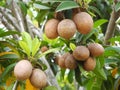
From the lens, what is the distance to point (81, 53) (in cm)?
122

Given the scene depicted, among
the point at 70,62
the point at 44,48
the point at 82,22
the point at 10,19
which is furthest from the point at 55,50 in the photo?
the point at 10,19

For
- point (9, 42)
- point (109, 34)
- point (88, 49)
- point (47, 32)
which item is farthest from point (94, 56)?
point (109, 34)

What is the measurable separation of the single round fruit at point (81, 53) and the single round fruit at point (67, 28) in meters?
0.17

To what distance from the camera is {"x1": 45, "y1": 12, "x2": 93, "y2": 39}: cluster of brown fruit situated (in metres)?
1.06

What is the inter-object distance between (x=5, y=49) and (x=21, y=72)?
0.42m

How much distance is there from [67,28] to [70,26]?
1cm

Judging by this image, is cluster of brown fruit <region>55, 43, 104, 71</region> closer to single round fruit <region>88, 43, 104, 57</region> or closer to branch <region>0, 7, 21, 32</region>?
single round fruit <region>88, 43, 104, 57</region>

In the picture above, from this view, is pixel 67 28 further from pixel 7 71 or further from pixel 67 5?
pixel 7 71

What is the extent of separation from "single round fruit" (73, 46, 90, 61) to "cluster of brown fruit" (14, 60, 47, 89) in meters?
0.17

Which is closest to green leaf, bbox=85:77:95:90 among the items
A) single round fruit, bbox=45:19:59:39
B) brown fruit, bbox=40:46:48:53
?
brown fruit, bbox=40:46:48:53

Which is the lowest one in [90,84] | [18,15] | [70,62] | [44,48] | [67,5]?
[90,84]

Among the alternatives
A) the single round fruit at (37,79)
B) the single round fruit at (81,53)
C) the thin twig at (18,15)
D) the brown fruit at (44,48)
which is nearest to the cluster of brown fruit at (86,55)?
the single round fruit at (81,53)

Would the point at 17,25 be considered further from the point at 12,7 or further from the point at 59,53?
the point at 59,53

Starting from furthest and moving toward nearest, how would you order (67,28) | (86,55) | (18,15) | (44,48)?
1. (44,48)
2. (18,15)
3. (86,55)
4. (67,28)
